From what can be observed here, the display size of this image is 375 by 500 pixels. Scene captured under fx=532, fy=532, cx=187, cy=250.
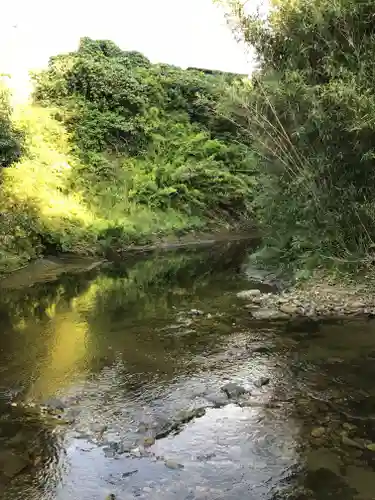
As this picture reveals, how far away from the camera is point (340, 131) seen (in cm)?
1033

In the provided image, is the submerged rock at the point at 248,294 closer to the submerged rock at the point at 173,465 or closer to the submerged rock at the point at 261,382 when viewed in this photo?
the submerged rock at the point at 261,382

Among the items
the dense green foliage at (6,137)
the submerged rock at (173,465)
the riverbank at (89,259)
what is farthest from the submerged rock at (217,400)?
the dense green foliage at (6,137)

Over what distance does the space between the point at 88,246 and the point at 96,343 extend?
1059 centimetres

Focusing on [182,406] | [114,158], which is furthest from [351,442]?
[114,158]

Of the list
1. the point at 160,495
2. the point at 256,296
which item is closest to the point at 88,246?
the point at 256,296

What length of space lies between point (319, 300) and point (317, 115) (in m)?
3.78

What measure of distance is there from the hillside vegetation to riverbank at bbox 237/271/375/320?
9.38 m

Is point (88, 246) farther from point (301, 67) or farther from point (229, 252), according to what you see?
point (301, 67)

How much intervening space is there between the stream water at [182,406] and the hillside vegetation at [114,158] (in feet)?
21.9

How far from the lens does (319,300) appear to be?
1120 cm

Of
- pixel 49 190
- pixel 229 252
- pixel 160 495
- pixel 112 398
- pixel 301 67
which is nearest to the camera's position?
pixel 160 495

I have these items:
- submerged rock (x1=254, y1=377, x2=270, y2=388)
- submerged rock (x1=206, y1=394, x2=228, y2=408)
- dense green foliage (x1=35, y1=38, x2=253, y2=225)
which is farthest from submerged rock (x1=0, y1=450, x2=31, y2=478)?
dense green foliage (x1=35, y1=38, x2=253, y2=225)

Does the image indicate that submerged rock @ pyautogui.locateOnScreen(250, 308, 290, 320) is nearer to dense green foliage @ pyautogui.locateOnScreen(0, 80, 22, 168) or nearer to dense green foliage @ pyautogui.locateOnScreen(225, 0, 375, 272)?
dense green foliage @ pyautogui.locateOnScreen(225, 0, 375, 272)

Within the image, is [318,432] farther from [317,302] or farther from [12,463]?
[317,302]
